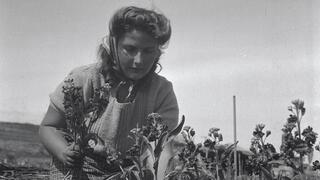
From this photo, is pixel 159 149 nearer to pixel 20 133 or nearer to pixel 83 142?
pixel 83 142

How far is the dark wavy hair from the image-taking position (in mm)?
2643

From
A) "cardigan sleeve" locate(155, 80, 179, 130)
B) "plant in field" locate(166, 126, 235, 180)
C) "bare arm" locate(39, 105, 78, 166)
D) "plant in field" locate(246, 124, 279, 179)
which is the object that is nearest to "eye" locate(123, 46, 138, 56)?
"cardigan sleeve" locate(155, 80, 179, 130)

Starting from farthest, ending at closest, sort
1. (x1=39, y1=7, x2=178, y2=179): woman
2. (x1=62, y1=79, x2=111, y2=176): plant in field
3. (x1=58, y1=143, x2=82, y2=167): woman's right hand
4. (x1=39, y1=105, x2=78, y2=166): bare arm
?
1. (x1=39, y1=7, x2=178, y2=179): woman
2. (x1=39, y1=105, x2=78, y2=166): bare arm
3. (x1=58, y1=143, x2=82, y2=167): woman's right hand
4. (x1=62, y1=79, x2=111, y2=176): plant in field

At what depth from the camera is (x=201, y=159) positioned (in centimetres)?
190

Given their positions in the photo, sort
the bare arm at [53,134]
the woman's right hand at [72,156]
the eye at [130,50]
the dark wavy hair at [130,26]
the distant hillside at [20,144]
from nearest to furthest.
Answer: the woman's right hand at [72,156], the bare arm at [53,134], the eye at [130,50], the dark wavy hair at [130,26], the distant hillside at [20,144]

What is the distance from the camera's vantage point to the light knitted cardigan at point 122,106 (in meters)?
2.44

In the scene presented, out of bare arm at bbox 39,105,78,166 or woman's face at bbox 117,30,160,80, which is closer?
bare arm at bbox 39,105,78,166

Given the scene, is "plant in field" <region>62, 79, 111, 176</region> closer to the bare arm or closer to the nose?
the bare arm

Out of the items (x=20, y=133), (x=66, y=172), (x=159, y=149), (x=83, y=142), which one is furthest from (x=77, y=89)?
(x=20, y=133)

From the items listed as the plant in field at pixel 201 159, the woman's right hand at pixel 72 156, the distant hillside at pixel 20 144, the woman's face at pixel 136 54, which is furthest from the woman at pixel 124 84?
the distant hillside at pixel 20 144

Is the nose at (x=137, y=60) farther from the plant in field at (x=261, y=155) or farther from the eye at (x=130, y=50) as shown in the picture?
the plant in field at (x=261, y=155)

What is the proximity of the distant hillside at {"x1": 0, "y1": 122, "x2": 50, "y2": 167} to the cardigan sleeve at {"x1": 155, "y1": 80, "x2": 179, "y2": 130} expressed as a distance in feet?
21.9

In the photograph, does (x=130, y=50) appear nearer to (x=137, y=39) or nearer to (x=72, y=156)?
(x=137, y=39)

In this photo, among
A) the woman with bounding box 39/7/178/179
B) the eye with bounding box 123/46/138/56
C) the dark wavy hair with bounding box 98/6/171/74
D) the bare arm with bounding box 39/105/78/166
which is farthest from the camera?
the dark wavy hair with bounding box 98/6/171/74
